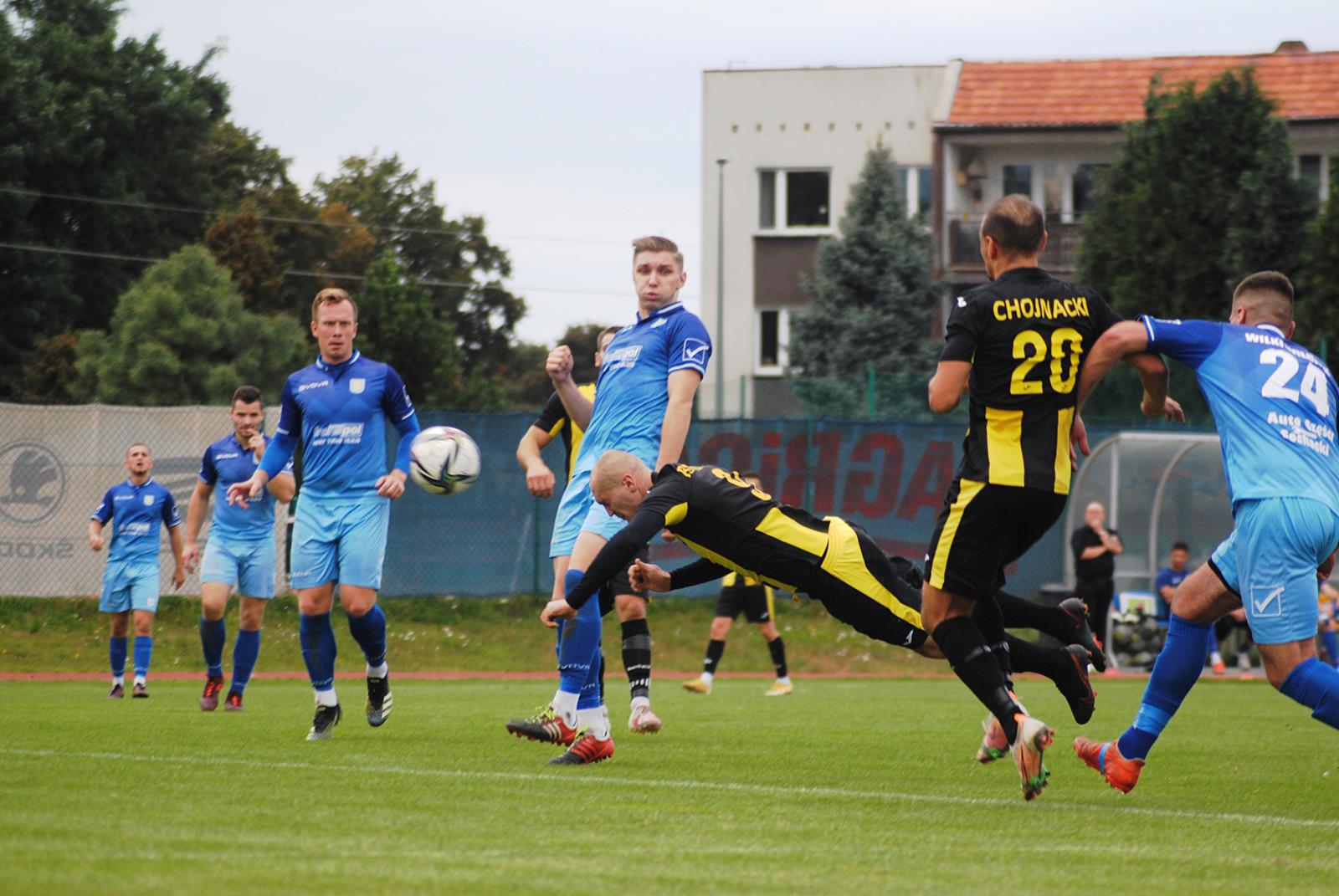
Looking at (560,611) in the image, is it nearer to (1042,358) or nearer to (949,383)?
(949,383)

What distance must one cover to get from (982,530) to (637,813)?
5.47 feet

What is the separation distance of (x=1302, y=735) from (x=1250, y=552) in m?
5.22

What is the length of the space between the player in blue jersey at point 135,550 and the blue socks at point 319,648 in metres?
5.47

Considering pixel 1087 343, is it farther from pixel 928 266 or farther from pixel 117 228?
pixel 117 228

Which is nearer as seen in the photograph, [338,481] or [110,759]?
[110,759]

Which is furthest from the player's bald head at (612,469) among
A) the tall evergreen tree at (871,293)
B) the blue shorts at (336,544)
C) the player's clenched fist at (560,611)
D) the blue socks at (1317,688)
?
the tall evergreen tree at (871,293)

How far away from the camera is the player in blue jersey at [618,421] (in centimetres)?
768

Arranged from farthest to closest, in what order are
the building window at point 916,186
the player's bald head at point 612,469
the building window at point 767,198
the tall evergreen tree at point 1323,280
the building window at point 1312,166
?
the building window at point 767,198, the building window at point 916,186, the building window at point 1312,166, the tall evergreen tree at point 1323,280, the player's bald head at point 612,469

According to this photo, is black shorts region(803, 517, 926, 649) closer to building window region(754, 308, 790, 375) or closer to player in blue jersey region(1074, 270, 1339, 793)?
player in blue jersey region(1074, 270, 1339, 793)

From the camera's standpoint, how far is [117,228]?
43625 mm

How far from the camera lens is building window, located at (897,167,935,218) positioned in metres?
36.1

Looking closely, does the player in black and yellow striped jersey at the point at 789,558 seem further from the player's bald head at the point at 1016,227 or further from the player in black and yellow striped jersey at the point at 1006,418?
the player's bald head at the point at 1016,227

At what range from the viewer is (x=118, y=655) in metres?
14.0

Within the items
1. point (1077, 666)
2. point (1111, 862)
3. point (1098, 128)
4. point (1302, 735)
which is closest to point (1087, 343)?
point (1077, 666)
